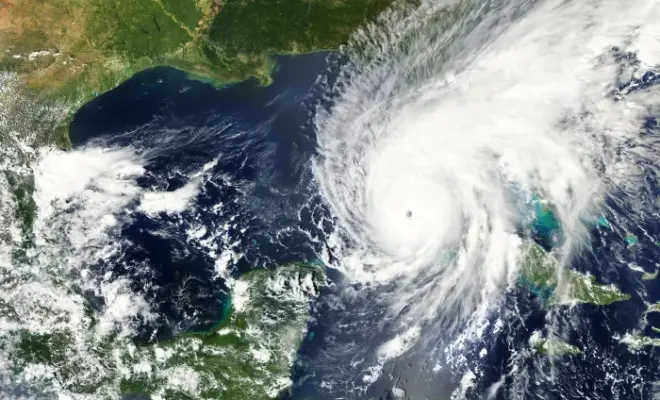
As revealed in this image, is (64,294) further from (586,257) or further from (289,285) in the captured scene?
(586,257)

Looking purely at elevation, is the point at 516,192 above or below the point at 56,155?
below

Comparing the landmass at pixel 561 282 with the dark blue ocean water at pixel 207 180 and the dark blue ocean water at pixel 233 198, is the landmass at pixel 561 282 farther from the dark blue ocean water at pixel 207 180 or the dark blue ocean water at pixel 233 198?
the dark blue ocean water at pixel 207 180

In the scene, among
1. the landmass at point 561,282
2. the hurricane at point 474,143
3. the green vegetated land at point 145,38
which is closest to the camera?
the hurricane at point 474,143

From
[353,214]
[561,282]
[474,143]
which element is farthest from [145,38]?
[561,282]

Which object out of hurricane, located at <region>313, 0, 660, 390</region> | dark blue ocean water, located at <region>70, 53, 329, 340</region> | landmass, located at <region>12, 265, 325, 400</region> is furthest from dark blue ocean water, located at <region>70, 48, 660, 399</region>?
hurricane, located at <region>313, 0, 660, 390</region>

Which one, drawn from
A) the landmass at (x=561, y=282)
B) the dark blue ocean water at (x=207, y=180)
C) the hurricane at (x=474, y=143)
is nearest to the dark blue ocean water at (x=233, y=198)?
the dark blue ocean water at (x=207, y=180)

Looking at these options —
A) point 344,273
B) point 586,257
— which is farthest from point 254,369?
point 586,257
